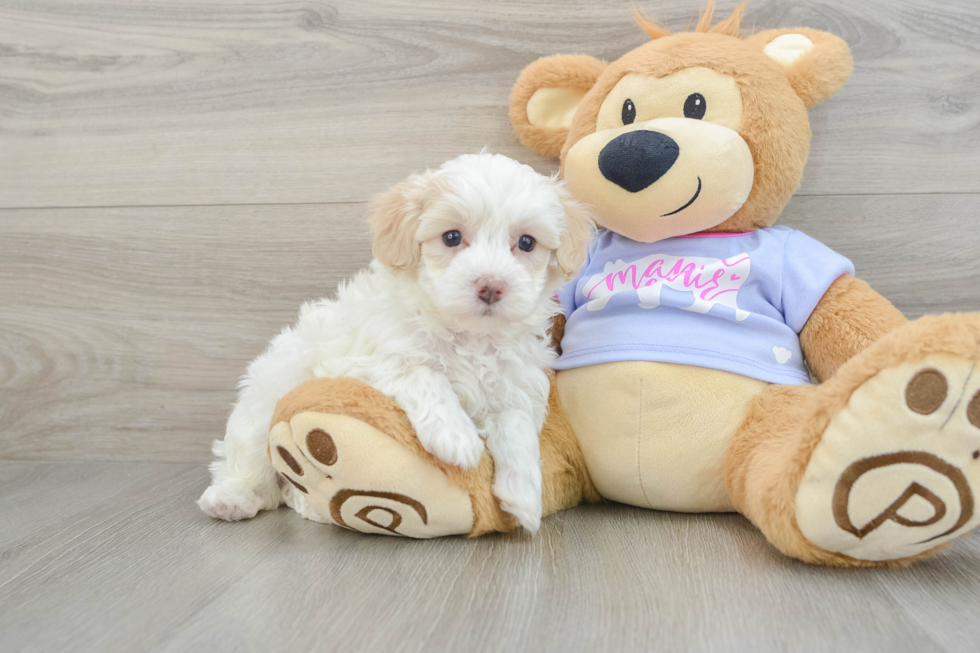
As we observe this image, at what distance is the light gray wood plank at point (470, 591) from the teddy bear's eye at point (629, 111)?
66 cm

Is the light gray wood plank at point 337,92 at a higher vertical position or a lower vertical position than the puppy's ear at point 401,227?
higher

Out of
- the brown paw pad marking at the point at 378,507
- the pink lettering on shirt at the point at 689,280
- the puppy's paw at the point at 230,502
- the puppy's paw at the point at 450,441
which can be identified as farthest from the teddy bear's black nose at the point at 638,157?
the puppy's paw at the point at 230,502

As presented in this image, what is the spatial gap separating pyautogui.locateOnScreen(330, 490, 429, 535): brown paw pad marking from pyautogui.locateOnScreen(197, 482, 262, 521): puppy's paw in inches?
9.9

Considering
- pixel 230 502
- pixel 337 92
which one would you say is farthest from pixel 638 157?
pixel 230 502

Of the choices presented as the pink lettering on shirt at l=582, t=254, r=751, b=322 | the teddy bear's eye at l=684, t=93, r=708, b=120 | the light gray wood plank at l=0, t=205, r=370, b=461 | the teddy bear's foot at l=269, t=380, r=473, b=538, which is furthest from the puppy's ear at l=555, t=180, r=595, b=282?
the light gray wood plank at l=0, t=205, r=370, b=461

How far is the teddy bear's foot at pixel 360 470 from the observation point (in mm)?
924

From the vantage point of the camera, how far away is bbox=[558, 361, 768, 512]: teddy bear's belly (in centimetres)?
104

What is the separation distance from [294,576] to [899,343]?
2.62ft

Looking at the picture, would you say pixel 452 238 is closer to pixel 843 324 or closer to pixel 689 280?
pixel 689 280

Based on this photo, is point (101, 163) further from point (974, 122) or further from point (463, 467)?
point (974, 122)

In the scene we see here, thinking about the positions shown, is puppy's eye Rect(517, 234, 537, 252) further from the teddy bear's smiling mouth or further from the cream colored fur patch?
the cream colored fur patch

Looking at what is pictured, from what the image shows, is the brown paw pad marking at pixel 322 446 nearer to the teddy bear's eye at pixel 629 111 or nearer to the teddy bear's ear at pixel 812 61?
the teddy bear's eye at pixel 629 111

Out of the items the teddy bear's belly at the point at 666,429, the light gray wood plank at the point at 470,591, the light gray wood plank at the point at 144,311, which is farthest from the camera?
the light gray wood plank at the point at 144,311

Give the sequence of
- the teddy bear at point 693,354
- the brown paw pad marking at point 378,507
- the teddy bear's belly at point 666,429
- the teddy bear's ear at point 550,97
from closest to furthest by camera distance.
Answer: the teddy bear at point 693,354 < the brown paw pad marking at point 378,507 < the teddy bear's belly at point 666,429 < the teddy bear's ear at point 550,97
